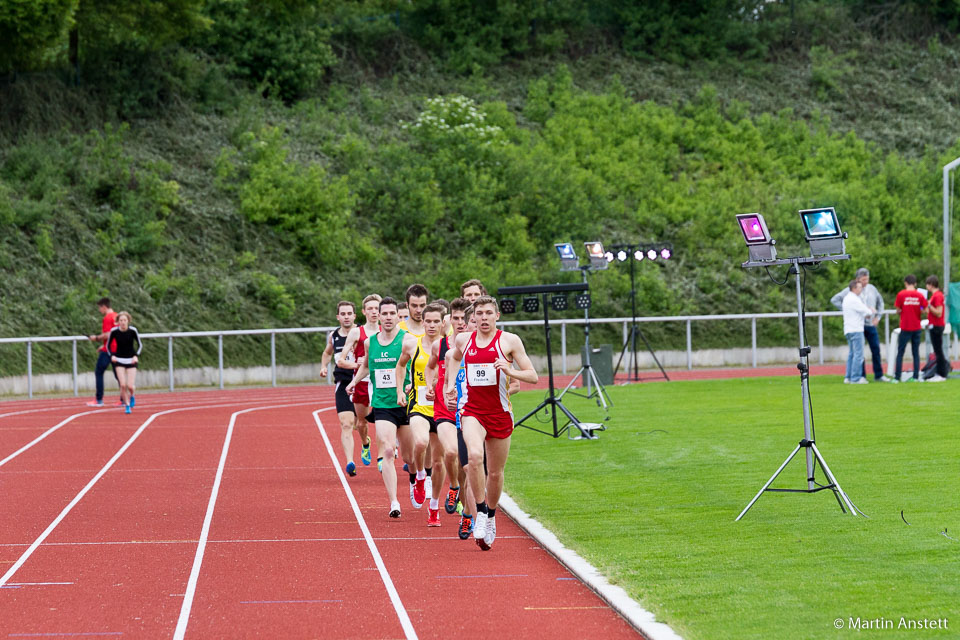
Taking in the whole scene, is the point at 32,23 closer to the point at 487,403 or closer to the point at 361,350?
the point at 361,350

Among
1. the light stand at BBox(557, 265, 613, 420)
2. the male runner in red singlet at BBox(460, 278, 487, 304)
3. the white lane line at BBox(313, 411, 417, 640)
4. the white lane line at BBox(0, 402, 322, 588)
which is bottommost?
the white lane line at BBox(313, 411, 417, 640)

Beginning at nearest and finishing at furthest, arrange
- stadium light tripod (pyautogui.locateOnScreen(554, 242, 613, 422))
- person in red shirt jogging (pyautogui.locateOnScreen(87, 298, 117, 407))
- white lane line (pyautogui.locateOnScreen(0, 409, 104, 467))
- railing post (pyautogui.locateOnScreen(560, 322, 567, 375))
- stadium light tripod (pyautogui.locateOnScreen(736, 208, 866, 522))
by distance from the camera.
→ stadium light tripod (pyautogui.locateOnScreen(736, 208, 866, 522)), white lane line (pyautogui.locateOnScreen(0, 409, 104, 467)), stadium light tripod (pyautogui.locateOnScreen(554, 242, 613, 422)), person in red shirt jogging (pyautogui.locateOnScreen(87, 298, 117, 407)), railing post (pyautogui.locateOnScreen(560, 322, 567, 375))

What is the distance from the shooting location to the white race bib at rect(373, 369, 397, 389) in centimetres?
1191

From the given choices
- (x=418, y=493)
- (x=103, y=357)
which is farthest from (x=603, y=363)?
(x=418, y=493)

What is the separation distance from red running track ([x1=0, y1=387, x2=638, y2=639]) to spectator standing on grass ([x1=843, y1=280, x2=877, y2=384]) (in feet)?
36.7

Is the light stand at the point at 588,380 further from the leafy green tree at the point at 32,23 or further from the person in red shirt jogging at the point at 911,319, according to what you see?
the leafy green tree at the point at 32,23

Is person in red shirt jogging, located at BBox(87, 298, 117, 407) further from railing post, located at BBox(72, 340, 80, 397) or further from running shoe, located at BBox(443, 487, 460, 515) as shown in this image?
running shoe, located at BBox(443, 487, 460, 515)

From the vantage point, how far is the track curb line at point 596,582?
7.12 meters

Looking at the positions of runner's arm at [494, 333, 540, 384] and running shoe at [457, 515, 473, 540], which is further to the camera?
running shoe at [457, 515, 473, 540]

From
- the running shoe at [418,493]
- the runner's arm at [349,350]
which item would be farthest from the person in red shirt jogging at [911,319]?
the running shoe at [418,493]

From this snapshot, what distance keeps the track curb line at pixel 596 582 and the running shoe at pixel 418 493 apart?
90 cm

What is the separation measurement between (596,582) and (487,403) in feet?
6.87

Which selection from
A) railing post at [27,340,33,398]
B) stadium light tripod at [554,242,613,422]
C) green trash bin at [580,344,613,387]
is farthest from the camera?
railing post at [27,340,33,398]

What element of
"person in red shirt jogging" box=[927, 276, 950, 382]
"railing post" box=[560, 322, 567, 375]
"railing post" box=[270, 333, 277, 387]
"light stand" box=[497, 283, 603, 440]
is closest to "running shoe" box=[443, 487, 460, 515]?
"light stand" box=[497, 283, 603, 440]
